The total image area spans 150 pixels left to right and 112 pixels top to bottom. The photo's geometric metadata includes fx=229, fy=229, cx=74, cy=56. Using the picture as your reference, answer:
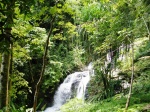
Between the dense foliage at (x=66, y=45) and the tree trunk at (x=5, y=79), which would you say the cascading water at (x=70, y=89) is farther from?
the tree trunk at (x=5, y=79)

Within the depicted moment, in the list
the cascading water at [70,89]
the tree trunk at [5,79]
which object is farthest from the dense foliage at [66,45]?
the cascading water at [70,89]

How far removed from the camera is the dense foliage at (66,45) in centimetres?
300

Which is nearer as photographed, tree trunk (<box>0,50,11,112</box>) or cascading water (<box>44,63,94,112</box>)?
tree trunk (<box>0,50,11,112</box>)

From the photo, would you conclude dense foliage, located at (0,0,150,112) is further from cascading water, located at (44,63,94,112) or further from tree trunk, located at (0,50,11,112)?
cascading water, located at (44,63,94,112)

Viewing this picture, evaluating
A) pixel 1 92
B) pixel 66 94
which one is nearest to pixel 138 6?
pixel 1 92

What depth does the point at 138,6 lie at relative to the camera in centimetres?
514

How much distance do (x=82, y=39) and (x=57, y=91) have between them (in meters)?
5.27

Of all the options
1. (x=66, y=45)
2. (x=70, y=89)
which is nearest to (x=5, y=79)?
(x=70, y=89)

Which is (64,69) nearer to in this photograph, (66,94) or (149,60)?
(66,94)

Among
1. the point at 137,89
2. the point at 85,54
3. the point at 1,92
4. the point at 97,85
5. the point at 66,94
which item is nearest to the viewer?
the point at 1,92

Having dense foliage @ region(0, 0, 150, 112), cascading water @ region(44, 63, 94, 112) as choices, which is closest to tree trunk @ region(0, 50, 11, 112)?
dense foliage @ region(0, 0, 150, 112)

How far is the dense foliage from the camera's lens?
3004mm

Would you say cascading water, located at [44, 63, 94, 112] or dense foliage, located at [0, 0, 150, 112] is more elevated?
dense foliage, located at [0, 0, 150, 112]

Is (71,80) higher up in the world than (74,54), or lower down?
lower down
